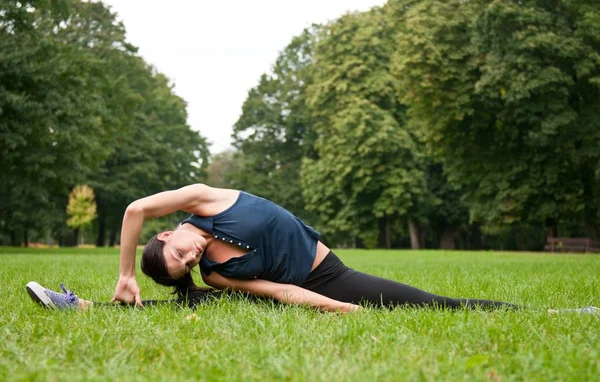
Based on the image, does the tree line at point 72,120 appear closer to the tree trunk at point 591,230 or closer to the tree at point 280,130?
the tree at point 280,130

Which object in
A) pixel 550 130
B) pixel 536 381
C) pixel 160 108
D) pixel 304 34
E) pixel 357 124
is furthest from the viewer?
pixel 304 34

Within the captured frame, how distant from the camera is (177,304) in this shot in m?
5.39

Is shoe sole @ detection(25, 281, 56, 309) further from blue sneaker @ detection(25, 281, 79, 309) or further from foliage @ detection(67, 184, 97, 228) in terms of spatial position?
foliage @ detection(67, 184, 97, 228)

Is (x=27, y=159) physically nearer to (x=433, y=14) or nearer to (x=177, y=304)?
(x=433, y=14)

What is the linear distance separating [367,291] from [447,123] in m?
A: 23.4

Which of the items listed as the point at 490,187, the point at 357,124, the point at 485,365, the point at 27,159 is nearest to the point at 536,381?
A: the point at 485,365

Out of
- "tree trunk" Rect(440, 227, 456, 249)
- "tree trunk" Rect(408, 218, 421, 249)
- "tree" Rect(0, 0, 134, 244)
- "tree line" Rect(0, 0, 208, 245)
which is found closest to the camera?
"tree" Rect(0, 0, 134, 244)

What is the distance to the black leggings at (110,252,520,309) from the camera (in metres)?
5.36

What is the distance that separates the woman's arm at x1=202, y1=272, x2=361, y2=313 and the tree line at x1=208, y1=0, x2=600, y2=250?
2018 centimetres

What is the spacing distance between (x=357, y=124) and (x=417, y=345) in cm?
3447

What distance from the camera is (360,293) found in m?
5.49

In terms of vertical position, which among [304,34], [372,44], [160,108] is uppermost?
[304,34]

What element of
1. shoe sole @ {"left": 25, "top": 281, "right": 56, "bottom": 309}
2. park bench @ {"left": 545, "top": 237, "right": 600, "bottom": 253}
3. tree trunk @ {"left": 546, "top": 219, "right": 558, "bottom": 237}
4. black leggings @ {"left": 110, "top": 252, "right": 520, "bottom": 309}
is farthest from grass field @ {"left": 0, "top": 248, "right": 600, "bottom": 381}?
tree trunk @ {"left": 546, "top": 219, "right": 558, "bottom": 237}

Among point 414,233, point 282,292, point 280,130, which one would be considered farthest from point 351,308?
point 280,130
